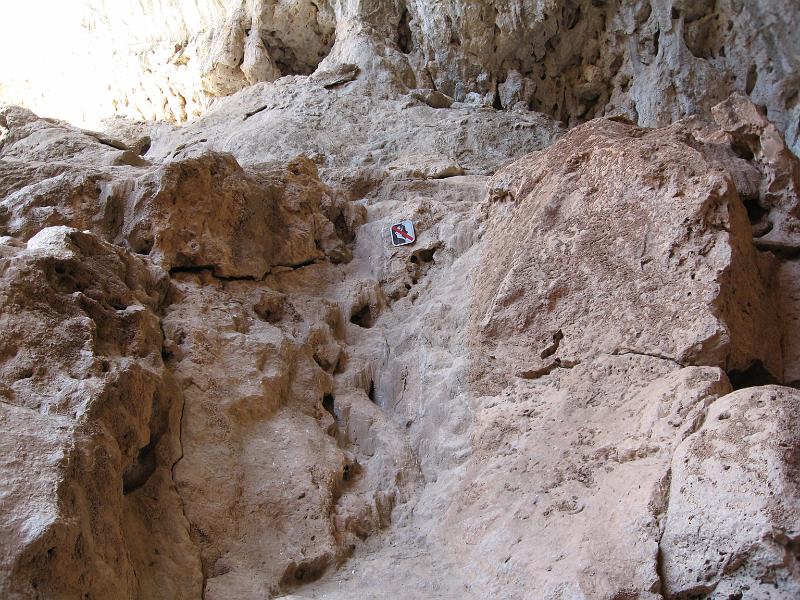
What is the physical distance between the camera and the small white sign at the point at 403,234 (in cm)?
548

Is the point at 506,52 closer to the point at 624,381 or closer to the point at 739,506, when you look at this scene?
the point at 624,381

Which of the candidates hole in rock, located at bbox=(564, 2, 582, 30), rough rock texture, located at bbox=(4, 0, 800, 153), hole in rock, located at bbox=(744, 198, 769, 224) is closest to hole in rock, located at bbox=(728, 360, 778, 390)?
hole in rock, located at bbox=(744, 198, 769, 224)

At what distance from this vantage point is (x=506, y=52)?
10.6m

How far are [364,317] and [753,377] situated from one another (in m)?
2.57

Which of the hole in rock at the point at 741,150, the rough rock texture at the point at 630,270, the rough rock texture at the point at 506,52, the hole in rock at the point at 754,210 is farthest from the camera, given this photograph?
the rough rock texture at the point at 506,52

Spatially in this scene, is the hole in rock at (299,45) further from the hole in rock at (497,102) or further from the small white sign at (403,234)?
the small white sign at (403,234)

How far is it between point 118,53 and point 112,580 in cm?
1136

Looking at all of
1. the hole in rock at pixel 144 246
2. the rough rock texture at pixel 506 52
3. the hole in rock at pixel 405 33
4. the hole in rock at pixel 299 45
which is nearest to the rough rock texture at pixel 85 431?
the hole in rock at pixel 144 246

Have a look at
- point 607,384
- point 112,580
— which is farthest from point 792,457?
point 112,580

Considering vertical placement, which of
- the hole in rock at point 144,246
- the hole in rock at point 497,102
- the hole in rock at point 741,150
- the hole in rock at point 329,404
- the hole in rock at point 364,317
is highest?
the hole in rock at point 497,102

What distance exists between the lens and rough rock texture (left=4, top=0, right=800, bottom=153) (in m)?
9.70

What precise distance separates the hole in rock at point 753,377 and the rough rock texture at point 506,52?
21.3 feet

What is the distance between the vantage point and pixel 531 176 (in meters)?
4.95

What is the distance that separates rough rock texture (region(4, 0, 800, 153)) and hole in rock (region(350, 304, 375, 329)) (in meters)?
4.89
